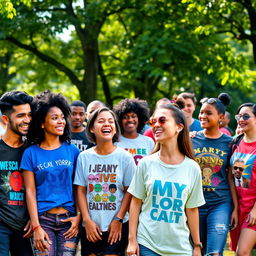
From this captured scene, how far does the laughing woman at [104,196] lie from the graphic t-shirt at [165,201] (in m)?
0.52

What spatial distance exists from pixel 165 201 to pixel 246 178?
1525 millimetres

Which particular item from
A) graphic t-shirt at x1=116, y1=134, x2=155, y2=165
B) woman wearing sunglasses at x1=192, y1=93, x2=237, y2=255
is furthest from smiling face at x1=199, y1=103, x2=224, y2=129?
graphic t-shirt at x1=116, y1=134, x2=155, y2=165

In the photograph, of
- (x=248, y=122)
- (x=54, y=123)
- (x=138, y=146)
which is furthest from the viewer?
(x=138, y=146)

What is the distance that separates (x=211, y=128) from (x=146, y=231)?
1.94 meters

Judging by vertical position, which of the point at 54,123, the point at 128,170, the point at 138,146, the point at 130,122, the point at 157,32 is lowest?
the point at 128,170

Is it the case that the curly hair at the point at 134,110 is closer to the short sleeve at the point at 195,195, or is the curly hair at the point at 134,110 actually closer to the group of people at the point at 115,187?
the group of people at the point at 115,187

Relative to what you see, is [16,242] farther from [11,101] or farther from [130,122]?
[130,122]

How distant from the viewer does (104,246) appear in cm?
500

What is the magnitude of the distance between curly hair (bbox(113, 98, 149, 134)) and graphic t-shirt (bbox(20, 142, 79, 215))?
1966 millimetres

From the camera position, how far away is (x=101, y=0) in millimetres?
15016

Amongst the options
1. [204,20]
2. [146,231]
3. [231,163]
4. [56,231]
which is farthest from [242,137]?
[204,20]

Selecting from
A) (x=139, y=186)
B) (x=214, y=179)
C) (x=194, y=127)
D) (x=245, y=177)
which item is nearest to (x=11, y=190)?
(x=139, y=186)

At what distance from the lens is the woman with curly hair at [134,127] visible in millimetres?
6383

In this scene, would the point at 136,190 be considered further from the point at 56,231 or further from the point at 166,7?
the point at 166,7
